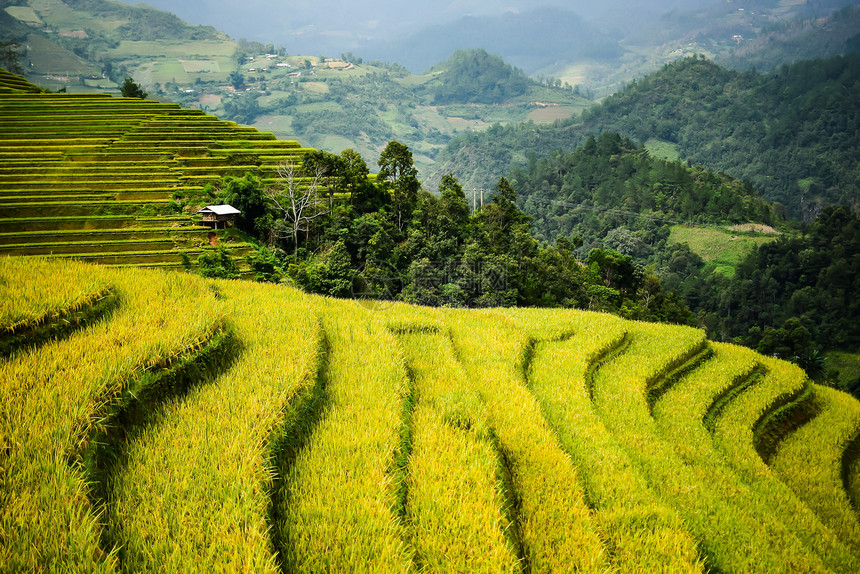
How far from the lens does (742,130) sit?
523 ft

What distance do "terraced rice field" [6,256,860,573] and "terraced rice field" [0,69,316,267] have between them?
61.5 feet

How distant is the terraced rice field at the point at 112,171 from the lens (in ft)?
76.9

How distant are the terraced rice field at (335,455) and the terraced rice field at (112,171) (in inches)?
738

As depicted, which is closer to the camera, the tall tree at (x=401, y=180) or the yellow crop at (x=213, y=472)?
the yellow crop at (x=213, y=472)

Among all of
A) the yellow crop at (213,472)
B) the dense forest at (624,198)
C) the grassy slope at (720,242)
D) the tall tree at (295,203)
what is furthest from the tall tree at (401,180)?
the dense forest at (624,198)

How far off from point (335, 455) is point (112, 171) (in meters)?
33.8

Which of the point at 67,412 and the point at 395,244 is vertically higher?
the point at 67,412

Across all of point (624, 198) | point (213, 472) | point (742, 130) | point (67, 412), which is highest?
point (742, 130)

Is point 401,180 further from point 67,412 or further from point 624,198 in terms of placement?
point 624,198

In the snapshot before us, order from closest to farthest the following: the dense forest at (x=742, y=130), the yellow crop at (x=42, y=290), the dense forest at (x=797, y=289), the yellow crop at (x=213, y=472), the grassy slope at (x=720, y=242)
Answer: the yellow crop at (x=213, y=472), the yellow crop at (x=42, y=290), the dense forest at (x=797, y=289), the grassy slope at (x=720, y=242), the dense forest at (x=742, y=130)

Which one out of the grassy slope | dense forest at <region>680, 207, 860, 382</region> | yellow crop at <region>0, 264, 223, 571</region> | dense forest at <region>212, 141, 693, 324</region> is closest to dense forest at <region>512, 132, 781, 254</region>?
the grassy slope

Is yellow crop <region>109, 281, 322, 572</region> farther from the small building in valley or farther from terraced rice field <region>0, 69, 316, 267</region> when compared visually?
the small building in valley

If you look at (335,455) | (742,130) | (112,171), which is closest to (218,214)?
(112,171)

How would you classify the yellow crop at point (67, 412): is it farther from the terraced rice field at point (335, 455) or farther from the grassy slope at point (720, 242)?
the grassy slope at point (720, 242)
